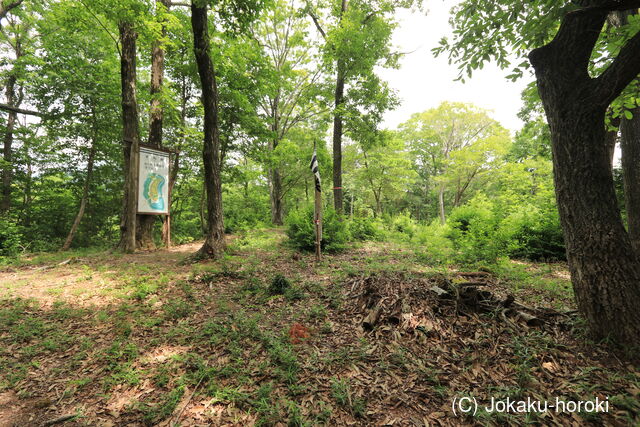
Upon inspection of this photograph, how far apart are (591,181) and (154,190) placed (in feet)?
29.3

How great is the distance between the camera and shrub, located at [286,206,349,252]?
26.3ft

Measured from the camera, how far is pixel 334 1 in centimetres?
1108

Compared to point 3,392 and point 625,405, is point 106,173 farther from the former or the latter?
point 625,405

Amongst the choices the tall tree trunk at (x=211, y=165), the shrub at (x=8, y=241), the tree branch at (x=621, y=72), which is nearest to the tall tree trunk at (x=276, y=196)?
the tall tree trunk at (x=211, y=165)

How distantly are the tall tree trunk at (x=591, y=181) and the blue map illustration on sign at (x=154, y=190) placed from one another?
8.59 meters

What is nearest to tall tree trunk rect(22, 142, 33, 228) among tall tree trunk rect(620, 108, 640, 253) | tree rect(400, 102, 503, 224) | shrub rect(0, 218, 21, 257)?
shrub rect(0, 218, 21, 257)

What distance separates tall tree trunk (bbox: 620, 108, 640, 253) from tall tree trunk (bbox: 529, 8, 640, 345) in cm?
390

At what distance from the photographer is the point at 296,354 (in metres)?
2.69

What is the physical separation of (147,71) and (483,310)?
1651 centimetres

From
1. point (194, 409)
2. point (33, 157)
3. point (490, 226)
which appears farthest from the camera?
point (33, 157)

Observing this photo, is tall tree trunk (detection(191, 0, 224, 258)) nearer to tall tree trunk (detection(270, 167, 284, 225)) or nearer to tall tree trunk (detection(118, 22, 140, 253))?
tall tree trunk (detection(118, 22, 140, 253))

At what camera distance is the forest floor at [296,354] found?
6.50 feet

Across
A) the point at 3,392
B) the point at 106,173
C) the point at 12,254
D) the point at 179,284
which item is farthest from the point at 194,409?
the point at 106,173

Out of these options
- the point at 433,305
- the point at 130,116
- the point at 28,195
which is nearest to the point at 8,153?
the point at 28,195
